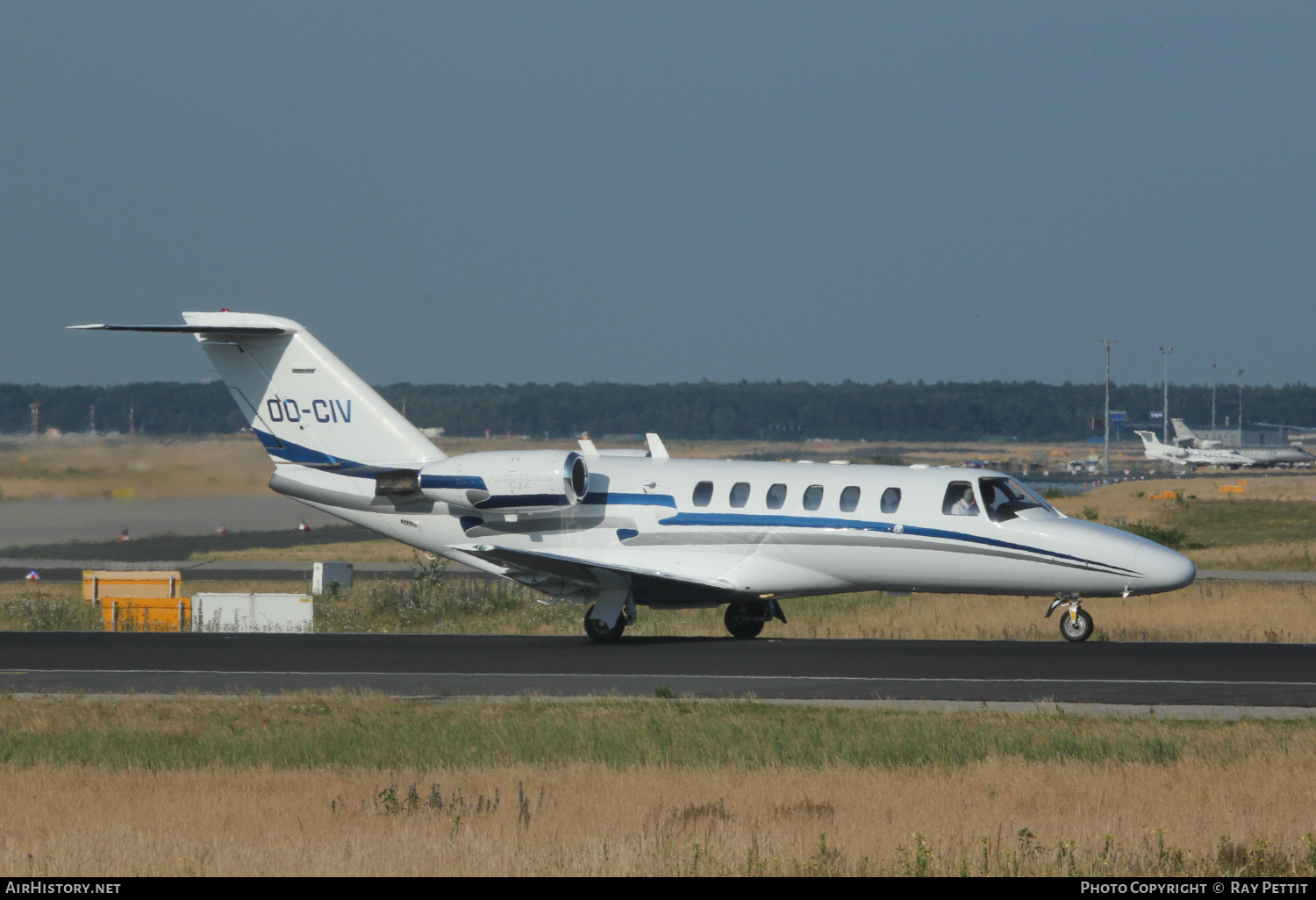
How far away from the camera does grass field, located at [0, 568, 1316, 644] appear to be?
84.7ft

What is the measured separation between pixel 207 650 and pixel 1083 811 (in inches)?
631

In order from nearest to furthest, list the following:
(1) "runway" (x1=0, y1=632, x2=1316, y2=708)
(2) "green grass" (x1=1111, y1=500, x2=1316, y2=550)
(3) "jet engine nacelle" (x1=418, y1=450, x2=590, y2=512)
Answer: (1) "runway" (x1=0, y1=632, x2=1316, y2=708) → (3) "jet engine nacelle" (x1=418, y1=450, x2=590, y2=512) → (2) "green grass" (x1=1111, y1=500, x2=1316, y2=550)

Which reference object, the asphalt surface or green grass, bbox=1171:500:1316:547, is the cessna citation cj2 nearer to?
the asphalt surface

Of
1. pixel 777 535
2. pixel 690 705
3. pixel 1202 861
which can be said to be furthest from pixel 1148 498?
pixel 1202 861

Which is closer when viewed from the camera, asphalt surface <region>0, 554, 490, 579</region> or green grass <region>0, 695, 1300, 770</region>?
green grass <region>0, 695, 1300, 770</region>

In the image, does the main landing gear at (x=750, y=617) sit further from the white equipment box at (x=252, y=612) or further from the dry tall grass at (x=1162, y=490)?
the dry tall grass at (x=1162, y=490)

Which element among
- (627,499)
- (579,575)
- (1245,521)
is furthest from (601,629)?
(1245,521)

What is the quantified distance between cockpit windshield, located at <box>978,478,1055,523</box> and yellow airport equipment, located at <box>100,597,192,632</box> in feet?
49.4

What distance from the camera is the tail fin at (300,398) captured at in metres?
25.9

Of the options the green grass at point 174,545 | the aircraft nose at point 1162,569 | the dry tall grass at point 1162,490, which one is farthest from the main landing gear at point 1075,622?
the dry tall grass at point 1162,490

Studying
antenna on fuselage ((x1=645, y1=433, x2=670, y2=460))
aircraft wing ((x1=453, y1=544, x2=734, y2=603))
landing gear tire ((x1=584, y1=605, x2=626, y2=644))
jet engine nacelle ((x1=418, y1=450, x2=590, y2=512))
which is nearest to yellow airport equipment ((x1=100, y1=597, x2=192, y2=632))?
jet engine nacelle ((x1=418, y1=450, x2=590, y2=512))

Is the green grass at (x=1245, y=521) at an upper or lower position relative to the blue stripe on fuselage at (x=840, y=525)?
lower

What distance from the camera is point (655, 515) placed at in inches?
966

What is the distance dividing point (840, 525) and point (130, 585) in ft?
52.0
